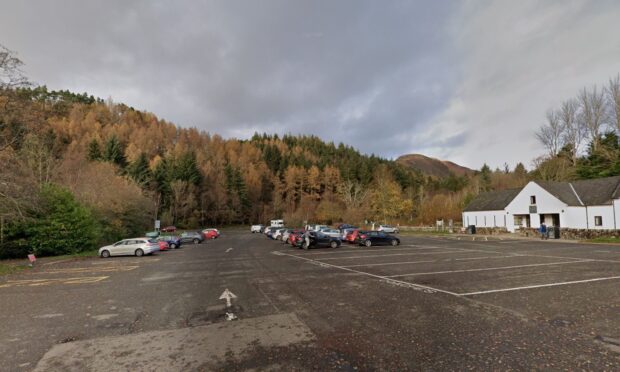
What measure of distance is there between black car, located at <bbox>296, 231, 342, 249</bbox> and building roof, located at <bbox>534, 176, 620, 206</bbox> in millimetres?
32233

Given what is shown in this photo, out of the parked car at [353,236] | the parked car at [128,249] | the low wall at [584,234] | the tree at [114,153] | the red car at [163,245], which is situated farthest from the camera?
the tree at [114,153]

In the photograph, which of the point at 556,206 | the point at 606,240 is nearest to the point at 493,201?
the point at 556,206

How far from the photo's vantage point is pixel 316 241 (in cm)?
2614

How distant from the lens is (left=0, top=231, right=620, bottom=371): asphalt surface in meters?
5.18

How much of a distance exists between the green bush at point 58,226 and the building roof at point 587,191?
5243 cm

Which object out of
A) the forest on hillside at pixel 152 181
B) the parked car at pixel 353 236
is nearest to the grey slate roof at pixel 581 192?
the forest on hillside at pixel 152 181

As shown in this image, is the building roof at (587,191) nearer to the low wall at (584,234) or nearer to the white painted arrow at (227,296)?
the low wall at (584,234)

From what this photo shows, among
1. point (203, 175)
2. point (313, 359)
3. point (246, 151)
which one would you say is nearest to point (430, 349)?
point (313, 359)

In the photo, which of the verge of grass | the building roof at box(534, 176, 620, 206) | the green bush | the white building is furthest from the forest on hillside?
the verge of grass

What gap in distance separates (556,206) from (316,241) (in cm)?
3363

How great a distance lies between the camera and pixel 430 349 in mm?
5445

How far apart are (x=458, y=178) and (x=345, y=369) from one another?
124m

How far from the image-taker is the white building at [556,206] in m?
35.8

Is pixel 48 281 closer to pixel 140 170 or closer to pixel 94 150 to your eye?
pixel 140 170
